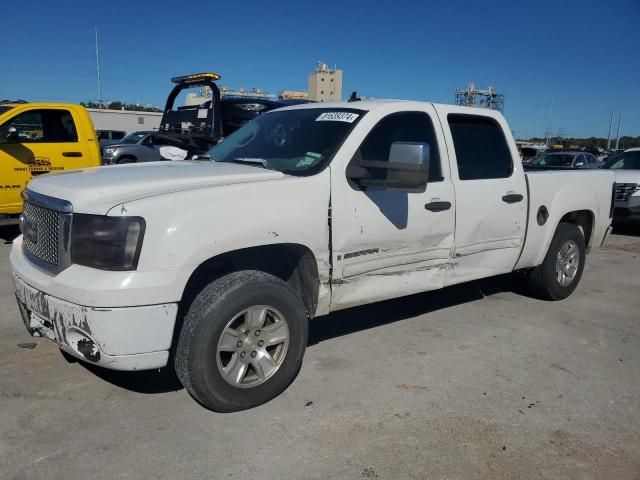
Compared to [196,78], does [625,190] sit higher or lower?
lower

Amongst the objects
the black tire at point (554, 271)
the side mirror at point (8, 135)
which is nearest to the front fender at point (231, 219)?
the black tire at point (554, 271)

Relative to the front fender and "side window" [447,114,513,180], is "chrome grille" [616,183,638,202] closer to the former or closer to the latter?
"side window" [447,114,513,180]

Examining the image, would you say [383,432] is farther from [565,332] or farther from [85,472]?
[565,332]

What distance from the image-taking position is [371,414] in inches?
126

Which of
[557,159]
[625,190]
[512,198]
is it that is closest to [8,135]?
[512,198]

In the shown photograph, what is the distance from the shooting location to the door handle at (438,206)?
393 cm

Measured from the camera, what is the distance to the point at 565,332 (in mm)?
4684

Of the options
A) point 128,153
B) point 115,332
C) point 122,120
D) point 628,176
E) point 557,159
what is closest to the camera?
point 115,332

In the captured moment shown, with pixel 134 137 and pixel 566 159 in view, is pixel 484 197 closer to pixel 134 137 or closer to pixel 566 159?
pixel 566 159

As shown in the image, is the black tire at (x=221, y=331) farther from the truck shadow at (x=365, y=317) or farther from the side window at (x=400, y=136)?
the side window at (x=400, y=136)

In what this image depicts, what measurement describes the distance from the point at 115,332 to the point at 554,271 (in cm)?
431

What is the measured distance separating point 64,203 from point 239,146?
167cm

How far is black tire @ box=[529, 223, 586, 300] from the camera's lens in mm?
5285

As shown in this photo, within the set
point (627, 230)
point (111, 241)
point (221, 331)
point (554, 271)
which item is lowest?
point (627, 230)
